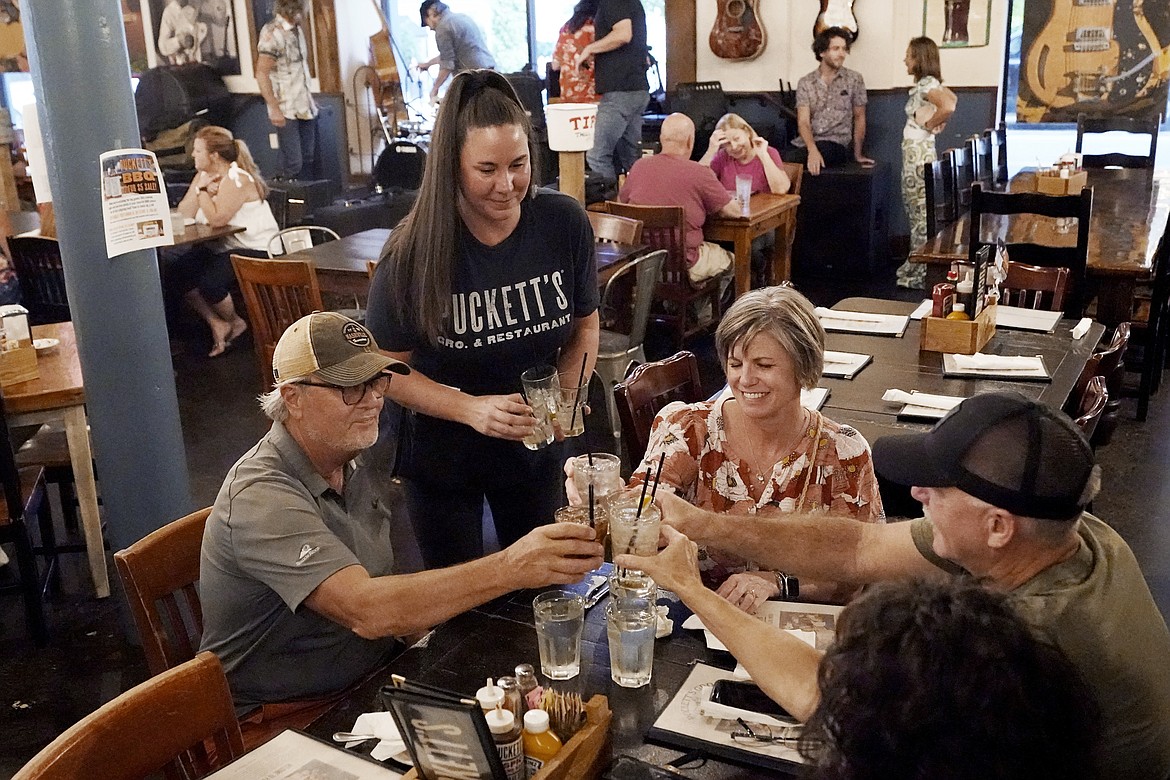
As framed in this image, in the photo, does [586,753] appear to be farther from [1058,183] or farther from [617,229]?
[1058,183]

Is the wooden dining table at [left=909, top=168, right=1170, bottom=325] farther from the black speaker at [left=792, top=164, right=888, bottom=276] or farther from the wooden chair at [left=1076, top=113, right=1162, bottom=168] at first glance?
the black speaker at [left=792, top=164, right=888, bottom=276]

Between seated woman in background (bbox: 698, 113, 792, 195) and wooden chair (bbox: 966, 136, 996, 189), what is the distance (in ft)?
4.25

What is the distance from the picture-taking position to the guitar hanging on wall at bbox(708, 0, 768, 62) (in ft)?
30.5

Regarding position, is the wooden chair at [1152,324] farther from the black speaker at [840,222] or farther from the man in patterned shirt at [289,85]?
the man in patterned shirt at [289,85]

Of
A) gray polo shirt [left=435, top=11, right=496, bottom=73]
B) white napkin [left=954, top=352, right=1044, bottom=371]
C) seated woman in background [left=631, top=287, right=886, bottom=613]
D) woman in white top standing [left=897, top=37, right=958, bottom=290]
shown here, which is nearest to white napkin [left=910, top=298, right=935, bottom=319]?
white napkin [left=954, top=352, right=1044, bottom=371]

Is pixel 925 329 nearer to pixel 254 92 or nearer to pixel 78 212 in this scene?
pixel 78 212

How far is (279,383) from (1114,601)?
140cm

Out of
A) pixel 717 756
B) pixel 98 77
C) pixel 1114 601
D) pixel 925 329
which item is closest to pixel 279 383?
pixel 717 756

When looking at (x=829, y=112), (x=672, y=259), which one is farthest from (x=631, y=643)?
(x=829, y=112)

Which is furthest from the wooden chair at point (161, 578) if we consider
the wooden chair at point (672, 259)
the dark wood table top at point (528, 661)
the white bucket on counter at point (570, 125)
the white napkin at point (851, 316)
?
the wooden chair at point (672, 259)

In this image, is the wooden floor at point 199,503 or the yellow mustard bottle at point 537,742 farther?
the wooden floor at point 199,503

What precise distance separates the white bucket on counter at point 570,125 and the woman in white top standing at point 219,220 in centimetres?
276

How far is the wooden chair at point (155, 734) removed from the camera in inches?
57.0

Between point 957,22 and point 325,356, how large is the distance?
8.00 metres
